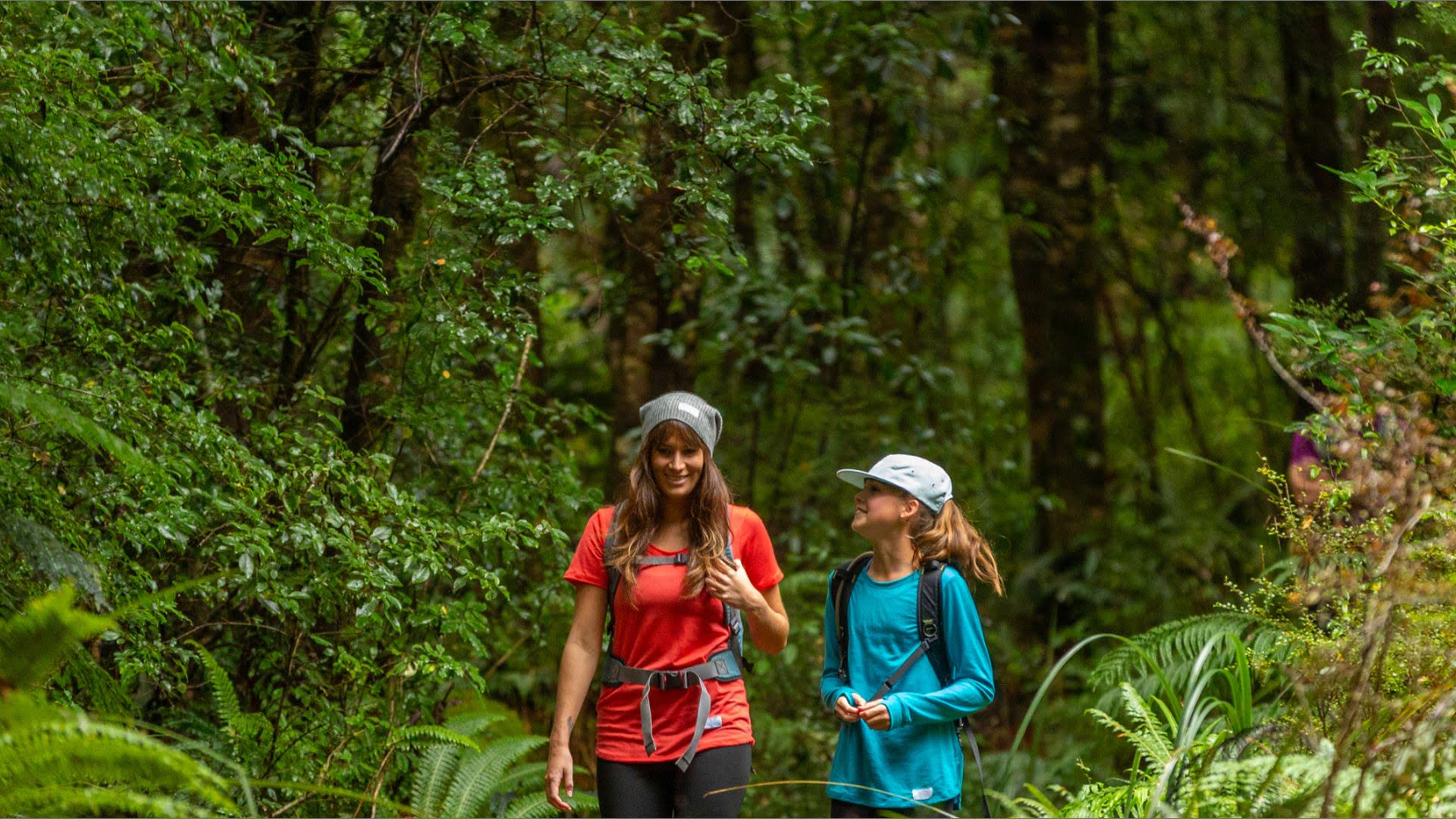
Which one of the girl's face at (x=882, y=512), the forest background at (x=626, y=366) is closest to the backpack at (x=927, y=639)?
the girl's face at (x=882, y=512)

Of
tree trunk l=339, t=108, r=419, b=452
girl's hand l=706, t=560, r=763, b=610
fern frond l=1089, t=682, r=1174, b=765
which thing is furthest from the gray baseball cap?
tree trunk l=339, t=108, r=419, b=452

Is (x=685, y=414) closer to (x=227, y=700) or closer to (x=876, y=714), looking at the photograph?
(x=876, y=714)

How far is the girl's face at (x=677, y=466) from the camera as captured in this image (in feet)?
12.7

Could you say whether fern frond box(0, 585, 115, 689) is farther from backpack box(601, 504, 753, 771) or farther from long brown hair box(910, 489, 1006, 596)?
long brown hair box(910, 489, 1006, 596)

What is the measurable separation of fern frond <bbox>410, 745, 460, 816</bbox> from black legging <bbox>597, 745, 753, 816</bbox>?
3.43 ft

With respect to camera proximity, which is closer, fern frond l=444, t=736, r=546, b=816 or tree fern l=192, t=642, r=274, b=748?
tree fern l=192, t=642, r=274, b=748

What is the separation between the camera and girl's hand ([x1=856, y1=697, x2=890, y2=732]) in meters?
3.60

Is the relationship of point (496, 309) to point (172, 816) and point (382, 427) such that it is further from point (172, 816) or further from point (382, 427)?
point (172, 816)

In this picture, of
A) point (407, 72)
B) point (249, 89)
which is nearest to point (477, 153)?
point (407, 72)

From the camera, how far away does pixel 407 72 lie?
18.4 ft

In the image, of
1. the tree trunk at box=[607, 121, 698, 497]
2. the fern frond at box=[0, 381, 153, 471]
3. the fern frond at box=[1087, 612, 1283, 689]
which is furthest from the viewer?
the tree trunk at box=[607, 121, 698, 497]

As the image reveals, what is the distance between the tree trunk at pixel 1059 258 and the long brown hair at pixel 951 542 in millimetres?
5622

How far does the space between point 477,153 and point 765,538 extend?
2.39 m

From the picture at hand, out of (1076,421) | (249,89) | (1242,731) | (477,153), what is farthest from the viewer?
(1076,421)
